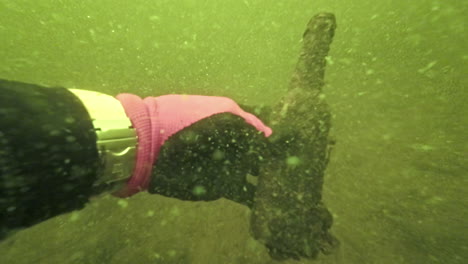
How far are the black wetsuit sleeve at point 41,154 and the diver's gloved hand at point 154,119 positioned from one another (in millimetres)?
238

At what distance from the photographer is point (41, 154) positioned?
929 mm

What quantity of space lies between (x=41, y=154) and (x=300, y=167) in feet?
4.79

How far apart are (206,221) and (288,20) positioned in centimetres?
1488

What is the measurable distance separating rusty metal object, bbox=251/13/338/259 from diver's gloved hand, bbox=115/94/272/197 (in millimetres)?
429

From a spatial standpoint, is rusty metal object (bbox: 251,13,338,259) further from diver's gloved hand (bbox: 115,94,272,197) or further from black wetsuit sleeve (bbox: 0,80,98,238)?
black wetsuit sleeve (bbox: 0,80,98,238)

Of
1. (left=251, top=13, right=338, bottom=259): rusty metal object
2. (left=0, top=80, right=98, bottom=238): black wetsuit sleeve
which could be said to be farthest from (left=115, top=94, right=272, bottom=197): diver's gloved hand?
(left=251, top=13, right=338, bottom=259): rusty metal object

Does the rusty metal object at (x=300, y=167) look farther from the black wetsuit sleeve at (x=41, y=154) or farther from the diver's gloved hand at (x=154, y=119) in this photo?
the black wetsuit sleeve at (x=41, y=154)

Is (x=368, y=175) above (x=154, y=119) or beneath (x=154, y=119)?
beneath

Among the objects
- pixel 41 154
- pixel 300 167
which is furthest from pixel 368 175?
pixel 41 154

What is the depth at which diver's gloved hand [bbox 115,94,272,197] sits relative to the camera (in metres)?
1.28

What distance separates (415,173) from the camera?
3477mm

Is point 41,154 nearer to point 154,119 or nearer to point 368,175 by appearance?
point 154,119

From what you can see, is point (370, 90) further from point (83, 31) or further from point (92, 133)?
point (83, 31)

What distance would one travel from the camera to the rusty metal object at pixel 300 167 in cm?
168
